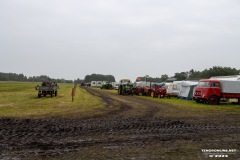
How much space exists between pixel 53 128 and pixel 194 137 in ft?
16.6

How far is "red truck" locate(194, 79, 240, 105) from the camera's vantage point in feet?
80.2

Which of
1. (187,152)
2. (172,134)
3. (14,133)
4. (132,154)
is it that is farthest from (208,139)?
(14,133)

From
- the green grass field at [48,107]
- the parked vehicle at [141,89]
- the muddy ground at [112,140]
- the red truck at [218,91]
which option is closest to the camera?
the muddy ground at [112,140]

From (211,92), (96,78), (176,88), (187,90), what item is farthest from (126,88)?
(96,78)

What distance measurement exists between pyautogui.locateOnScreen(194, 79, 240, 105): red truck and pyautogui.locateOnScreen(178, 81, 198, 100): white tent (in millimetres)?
5153

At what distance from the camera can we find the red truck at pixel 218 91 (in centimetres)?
2444

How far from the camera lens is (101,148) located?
23.8 ft

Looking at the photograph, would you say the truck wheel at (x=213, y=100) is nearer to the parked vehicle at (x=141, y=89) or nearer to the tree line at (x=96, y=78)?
the parked vehicle at (x=141, y=89)

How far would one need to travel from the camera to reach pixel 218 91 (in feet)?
80.7

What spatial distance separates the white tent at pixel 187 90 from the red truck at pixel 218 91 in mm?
5153

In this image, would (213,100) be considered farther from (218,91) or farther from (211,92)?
(218,91)

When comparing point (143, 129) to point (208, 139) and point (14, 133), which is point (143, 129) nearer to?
point (208, 139)

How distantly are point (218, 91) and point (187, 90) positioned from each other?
6.51m

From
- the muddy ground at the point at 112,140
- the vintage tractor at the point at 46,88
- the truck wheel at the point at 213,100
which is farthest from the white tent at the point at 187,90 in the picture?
the muddy ground at the point at 112,140
